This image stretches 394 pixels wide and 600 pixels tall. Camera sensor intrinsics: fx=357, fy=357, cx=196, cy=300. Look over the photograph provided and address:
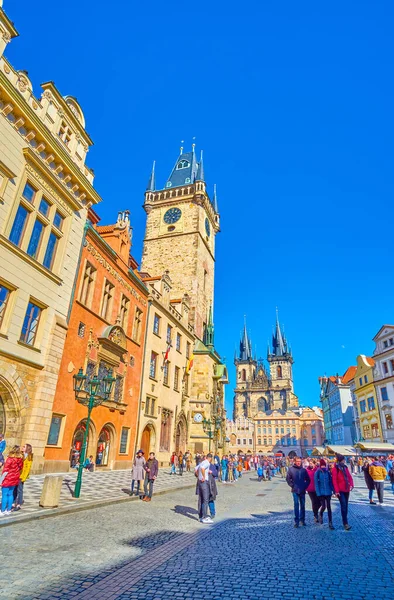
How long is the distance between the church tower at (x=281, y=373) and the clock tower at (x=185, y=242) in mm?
88250

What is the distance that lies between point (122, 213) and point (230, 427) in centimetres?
10198

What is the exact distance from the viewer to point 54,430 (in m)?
16.2

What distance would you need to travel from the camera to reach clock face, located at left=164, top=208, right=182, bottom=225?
47.8m

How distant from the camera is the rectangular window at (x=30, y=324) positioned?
1525 cm

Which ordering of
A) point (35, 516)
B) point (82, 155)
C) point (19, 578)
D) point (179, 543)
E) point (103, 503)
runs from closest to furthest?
point (19, 578), point (179, 543), point (35, 516), point (103, 503), point (82, 155)

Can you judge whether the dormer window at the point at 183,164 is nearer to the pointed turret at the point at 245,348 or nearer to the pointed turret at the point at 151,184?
the pointed turret at the point at 151,184

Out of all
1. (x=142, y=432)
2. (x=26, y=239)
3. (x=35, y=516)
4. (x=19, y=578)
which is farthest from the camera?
(x=142, y=432)

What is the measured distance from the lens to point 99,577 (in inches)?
198

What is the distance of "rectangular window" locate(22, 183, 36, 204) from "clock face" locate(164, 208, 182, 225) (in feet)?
106

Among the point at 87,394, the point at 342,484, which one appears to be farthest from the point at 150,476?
the point at 342,484

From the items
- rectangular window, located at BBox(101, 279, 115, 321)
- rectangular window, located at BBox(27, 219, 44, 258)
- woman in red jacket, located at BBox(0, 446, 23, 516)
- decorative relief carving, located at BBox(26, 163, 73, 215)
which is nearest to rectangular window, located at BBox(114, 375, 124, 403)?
rectangular window, located at BBox(101, 279, 115, 321)

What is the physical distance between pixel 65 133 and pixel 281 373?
124696mm

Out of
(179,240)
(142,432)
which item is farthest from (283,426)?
(142,432)

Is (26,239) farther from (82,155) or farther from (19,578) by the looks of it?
(19,578)
